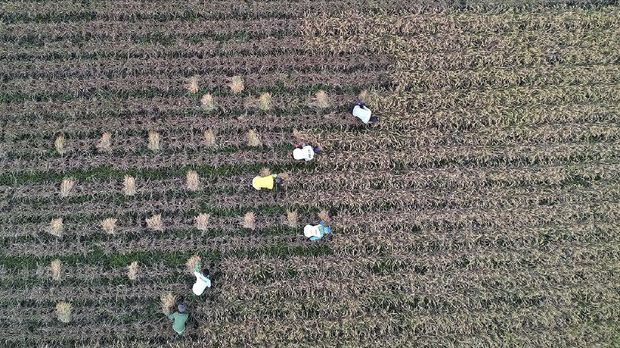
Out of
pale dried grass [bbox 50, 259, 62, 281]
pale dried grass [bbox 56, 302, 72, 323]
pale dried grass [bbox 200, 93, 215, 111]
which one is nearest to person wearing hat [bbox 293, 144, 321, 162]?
pale dried grass [bbox 200, 93, 215, 111]

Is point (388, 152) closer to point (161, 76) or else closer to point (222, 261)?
point (222, 261)

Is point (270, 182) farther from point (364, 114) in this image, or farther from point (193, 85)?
point (193, 85)

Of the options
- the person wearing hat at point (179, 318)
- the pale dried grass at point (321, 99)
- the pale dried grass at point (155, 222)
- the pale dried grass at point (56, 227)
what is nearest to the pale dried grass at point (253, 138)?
the pale dried grass at point (321, 99)

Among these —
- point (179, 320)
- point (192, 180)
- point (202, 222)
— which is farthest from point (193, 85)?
point (179, 320)

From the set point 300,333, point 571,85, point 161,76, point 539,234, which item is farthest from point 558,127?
point 161,76

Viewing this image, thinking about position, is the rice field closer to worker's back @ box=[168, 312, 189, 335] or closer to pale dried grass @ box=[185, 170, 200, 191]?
pale dried grass @ box=[185, 170, 200, 191]

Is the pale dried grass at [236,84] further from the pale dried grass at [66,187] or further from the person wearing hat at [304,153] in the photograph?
the pale dried grass at [66,187]
